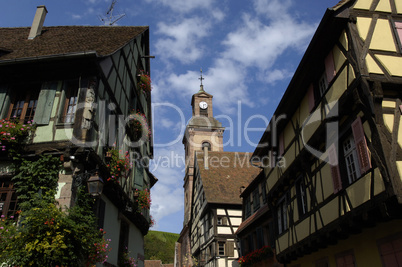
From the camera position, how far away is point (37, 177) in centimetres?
870

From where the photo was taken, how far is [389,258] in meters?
6.74

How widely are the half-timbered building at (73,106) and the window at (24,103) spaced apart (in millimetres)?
27

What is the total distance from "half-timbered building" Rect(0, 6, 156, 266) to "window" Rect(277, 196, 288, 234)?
19.4 ft

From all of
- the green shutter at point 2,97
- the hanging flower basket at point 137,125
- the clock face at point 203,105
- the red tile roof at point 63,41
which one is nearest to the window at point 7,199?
the green shutter at point 2,97

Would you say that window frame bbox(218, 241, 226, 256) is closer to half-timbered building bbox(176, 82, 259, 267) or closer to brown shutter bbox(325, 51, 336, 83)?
half-timbered building bbox(176, 82, 259, 267)

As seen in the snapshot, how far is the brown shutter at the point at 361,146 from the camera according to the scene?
696 centimetres

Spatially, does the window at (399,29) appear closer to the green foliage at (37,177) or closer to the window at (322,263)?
the window at (322,263)

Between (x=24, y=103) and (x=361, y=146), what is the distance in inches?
372

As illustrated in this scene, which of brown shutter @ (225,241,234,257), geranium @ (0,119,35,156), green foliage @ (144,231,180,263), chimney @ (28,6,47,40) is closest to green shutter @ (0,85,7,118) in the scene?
geranium @ (0,119,35,156)

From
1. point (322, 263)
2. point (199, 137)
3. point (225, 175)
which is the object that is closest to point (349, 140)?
point (322, 263)

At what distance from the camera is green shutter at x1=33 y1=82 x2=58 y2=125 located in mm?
9484

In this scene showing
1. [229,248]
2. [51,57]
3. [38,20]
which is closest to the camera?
[51,57]

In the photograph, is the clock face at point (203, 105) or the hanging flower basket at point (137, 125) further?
the clock face at point (203, 105)

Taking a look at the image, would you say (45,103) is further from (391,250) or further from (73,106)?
(391,250)
